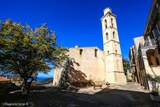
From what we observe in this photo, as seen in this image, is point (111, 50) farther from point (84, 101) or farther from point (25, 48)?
point (25, 48)

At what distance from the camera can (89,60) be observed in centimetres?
2873

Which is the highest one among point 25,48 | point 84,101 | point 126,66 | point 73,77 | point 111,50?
point 111,50

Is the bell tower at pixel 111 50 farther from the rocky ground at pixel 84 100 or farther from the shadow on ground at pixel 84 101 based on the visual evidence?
the shadow on ground at pixel 84 101

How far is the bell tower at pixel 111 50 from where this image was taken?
998 inches

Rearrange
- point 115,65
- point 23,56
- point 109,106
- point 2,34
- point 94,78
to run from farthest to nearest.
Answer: point 94,78
point 115,65
point 23,56
point 2,34
point 109,106

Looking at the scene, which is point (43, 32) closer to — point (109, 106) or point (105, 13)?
point (109, 106)

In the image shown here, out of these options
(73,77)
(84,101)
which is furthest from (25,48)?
(73,77)

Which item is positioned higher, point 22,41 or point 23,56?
point 22,41

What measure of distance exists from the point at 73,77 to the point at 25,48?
50.8 ft

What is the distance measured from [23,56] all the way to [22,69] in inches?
85.0

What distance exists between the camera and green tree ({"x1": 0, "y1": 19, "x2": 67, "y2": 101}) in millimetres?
11711

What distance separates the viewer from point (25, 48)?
1282cm

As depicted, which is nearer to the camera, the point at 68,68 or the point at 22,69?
the point at 22,69

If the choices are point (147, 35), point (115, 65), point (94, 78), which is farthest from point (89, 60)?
point (147, 35)
